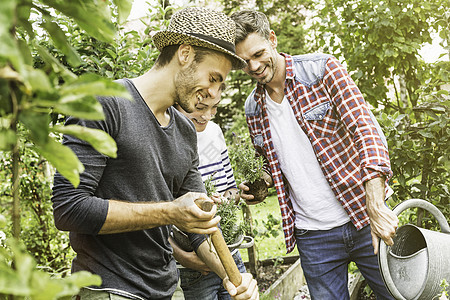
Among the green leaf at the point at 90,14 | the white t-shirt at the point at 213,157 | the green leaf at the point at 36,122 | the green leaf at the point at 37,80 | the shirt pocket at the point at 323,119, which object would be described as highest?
the green leaf at the point at 90,14

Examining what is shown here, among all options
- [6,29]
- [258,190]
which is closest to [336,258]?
[258,190]

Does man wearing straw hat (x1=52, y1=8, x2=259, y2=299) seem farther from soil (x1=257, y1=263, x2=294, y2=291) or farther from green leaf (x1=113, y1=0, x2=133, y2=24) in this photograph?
soil (x1=257, y1=263, x2=294, y2=291)

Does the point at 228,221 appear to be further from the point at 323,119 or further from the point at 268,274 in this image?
the point at 268,274

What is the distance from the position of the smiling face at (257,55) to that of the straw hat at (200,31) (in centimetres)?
52

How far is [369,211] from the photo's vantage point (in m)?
1.96

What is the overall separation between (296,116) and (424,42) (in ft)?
6.15

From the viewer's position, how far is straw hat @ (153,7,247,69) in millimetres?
1681

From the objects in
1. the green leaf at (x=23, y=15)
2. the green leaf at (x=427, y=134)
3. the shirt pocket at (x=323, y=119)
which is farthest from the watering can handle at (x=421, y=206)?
the green leaf at (x=23, y=15)

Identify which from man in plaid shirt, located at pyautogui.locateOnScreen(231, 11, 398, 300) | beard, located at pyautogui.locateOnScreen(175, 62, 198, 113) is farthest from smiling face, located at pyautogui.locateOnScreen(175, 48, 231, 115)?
man in plaid shirt, located at pyautogui.locateOnScreen(231, 11, 398, 300)

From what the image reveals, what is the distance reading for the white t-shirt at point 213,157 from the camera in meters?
2.66

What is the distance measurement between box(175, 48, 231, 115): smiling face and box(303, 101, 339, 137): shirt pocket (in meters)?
0.67

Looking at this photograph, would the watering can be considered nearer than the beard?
No

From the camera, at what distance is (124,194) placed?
1471 millimetres

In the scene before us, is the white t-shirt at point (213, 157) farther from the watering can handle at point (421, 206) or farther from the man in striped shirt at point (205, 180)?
the watering can handle at point (421, 206)
